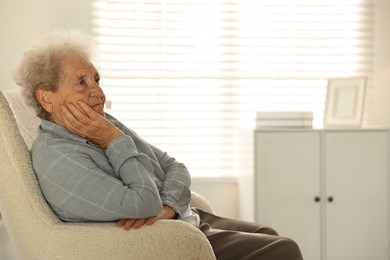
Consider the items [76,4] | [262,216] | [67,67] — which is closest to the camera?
[67,67]

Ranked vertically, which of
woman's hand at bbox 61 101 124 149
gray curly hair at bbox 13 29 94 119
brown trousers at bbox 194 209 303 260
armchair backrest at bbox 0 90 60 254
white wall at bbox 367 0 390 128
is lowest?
brown trousers at bbox 194 209 303 260

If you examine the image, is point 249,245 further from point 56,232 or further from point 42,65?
point 42,65

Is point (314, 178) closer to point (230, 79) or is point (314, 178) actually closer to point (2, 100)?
point (230, 79)

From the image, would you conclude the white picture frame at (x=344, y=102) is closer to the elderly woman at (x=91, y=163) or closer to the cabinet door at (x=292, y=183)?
the cabinet door at (x=292, y=183)

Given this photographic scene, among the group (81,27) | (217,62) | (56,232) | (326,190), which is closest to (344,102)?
(326,190)

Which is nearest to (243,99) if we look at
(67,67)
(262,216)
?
(262,216)

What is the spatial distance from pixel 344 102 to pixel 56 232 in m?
2.67

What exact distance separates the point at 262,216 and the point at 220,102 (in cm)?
81

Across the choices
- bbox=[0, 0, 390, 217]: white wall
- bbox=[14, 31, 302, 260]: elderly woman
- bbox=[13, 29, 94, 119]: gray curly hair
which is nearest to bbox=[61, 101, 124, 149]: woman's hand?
bbox=[14, 31, 302, 260]: elderly woman

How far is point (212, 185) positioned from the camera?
4.37 meters

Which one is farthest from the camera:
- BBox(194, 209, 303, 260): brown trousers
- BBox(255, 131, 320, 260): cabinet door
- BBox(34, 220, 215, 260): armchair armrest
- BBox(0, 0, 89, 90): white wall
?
BBox(0, 0, 89, 90): white wall

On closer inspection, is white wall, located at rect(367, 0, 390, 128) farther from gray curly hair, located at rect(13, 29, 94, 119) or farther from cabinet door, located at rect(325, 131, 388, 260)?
gray curly hair, located at rect(13, 29, 94, 119)

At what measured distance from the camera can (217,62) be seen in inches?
172

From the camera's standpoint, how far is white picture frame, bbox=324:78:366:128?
13.7 feet
